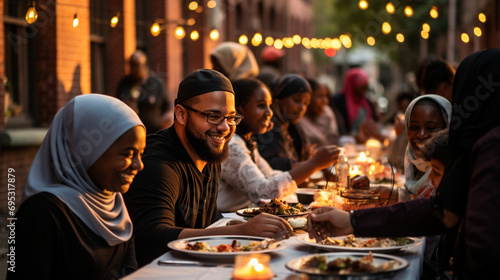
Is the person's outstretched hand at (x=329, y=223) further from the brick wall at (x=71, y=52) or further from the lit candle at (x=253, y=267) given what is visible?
the brick wall at (x=71, y=52)

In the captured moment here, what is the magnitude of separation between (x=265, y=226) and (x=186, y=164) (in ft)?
2.81

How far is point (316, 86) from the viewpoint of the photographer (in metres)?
10.5

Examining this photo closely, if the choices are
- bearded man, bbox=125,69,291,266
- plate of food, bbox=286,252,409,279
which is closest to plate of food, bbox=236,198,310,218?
bearded man, bbox=125,69,291,266

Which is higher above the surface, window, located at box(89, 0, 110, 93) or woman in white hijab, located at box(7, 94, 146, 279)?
window, located at box(89, 0, 110, 93)

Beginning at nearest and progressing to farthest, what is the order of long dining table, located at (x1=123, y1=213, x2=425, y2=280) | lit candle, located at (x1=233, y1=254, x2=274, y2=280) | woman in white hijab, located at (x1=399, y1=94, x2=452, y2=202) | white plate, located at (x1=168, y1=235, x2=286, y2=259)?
lit candle, located at (x1=233, y1=254, x2=274, y2=280) → long dining table, located at (x1=123, y1=213, x2=425, y2=280) → white plate, located at (x1=168, y1=235, x2=286, y2=259) → woman in white hijab, located at (x1=399, y1=94, x2=452, y2=202)

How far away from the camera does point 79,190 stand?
11.1ft

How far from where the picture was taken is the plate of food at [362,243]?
3484mm

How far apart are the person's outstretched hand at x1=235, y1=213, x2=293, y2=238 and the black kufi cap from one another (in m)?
0.98

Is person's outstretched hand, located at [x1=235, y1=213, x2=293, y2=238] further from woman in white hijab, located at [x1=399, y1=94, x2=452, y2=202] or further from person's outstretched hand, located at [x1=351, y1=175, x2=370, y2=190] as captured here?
woman in white hijab, located at [x1=399, y1=94, x2=452, y2=202]

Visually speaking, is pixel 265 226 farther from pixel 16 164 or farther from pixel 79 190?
pixel 16 164

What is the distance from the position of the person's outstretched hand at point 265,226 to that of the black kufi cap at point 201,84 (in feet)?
3.20

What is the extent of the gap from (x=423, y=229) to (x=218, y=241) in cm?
100

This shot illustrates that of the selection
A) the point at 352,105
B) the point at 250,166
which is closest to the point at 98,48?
the point at 352,105

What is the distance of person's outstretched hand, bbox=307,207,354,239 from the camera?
3.45 meters
